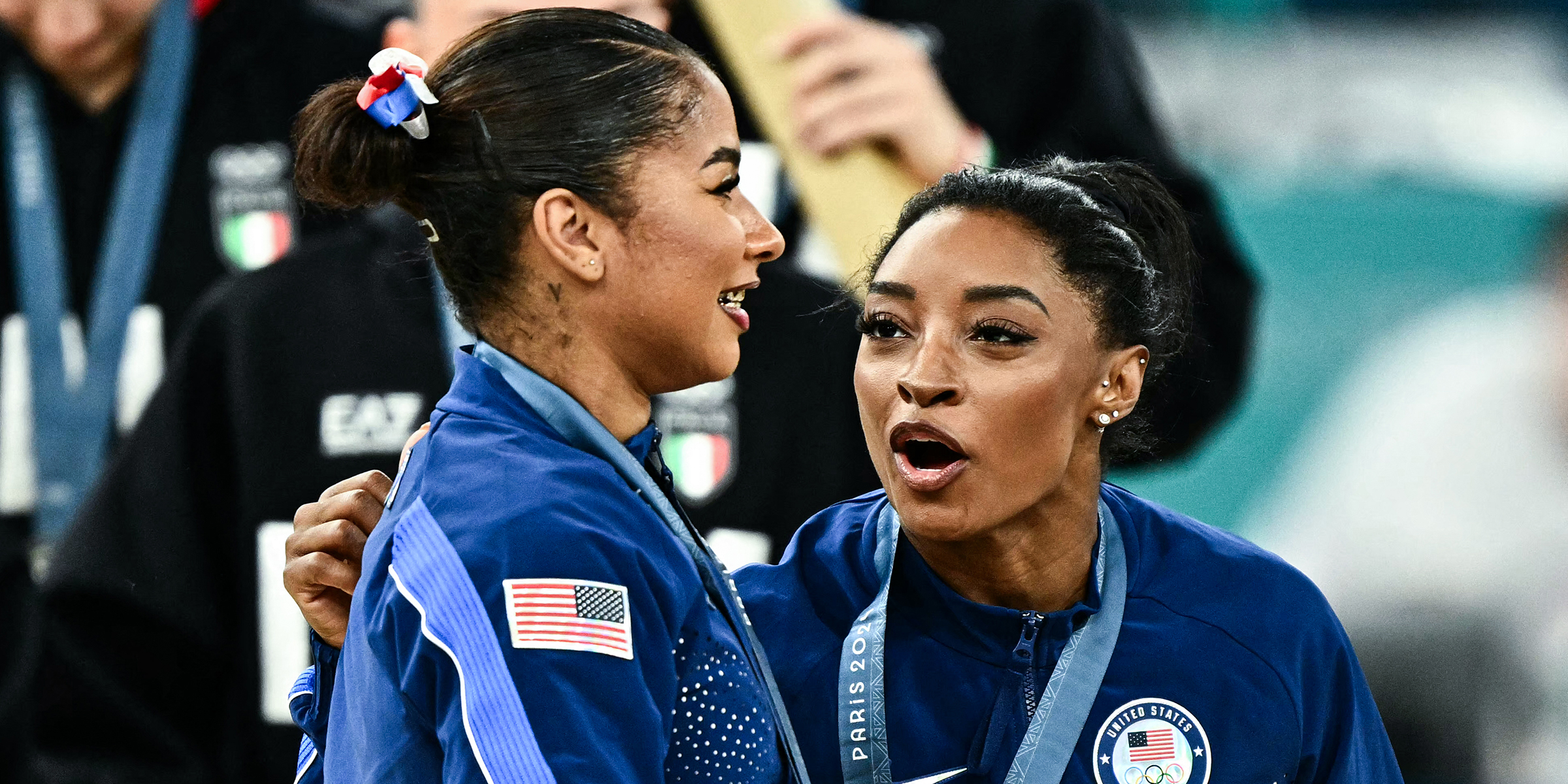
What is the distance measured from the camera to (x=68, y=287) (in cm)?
407

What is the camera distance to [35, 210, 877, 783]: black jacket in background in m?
3.37

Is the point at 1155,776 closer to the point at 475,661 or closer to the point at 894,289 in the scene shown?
the point at 894,289

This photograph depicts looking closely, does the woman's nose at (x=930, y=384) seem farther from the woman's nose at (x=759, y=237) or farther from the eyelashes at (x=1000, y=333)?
the woman's nose at (x=759, y=237)

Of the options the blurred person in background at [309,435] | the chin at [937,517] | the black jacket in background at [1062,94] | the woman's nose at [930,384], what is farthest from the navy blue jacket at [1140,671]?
the black jacket in background at [1062,94]

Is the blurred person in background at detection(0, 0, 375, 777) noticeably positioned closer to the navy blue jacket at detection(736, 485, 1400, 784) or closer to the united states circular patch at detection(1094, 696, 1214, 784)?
the navy blue jacket at detection(736, 485, 1400, 784)

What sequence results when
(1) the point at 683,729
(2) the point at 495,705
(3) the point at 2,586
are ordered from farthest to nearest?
(3) the point at 2,586
(1) the point at 683,729
(2) the point at 495,705

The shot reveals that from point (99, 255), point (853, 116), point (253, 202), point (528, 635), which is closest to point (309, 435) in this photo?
point (253, 202)

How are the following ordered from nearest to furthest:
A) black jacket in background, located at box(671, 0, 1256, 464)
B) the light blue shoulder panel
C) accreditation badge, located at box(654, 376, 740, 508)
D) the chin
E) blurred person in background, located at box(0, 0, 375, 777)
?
the light blue shoulder panel → the chin → accreditation badge, located at box(654, 376, 740, 508) → black jacket in background, located at box(671, 0, 1256, 464) → blurred person in background, located at box(0, 0, 375, 777)

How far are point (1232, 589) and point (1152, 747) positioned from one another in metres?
0.21

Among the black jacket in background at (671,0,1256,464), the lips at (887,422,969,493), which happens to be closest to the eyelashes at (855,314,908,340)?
the lips at (887,422,969,493)

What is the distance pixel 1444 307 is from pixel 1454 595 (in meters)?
0.87

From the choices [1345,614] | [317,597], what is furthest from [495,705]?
[1345,614]

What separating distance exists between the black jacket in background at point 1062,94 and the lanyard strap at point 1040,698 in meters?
1.79

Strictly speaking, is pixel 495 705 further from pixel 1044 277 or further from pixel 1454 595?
pixel 1454 595
